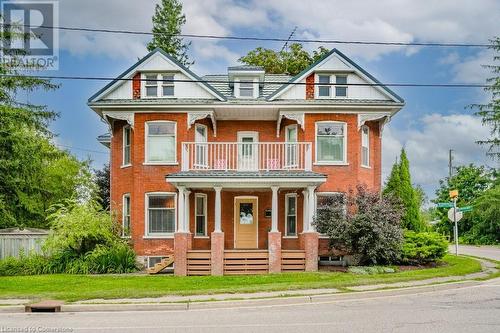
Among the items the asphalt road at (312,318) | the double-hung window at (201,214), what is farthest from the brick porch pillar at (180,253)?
the asphalt road at (312,318)

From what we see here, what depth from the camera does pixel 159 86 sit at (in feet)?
79.7

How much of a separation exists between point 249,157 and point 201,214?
3.54 meters

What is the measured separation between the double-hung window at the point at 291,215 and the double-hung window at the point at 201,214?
12.0 ft

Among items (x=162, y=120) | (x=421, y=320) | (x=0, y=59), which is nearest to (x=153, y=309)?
(x=421, y=320)

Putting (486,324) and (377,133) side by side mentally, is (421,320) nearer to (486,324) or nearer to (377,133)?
(486,324)

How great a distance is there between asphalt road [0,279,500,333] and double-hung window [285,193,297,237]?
10.0 meters

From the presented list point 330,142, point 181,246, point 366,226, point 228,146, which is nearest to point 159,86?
point 228,146

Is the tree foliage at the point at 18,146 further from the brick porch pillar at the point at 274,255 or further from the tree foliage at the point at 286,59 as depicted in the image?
the tree foliage at the point at 286,59

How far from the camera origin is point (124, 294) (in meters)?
14.8

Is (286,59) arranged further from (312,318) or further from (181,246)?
(312,318)

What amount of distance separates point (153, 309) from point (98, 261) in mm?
8963

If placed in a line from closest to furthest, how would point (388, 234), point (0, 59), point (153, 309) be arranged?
1. point (153, 309)
2. point (388, 234)
3. point (0, 59)

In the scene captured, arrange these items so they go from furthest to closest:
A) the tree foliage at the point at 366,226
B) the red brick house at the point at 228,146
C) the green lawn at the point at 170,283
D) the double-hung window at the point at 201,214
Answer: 1. the double-hung window at the point at 201,214
2. the red brick house at the point at 228,146
3. the tree foliage at the point at 366,226
4. the green lawn at the point at 170,283

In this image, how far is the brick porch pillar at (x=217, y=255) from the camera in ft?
69.1
